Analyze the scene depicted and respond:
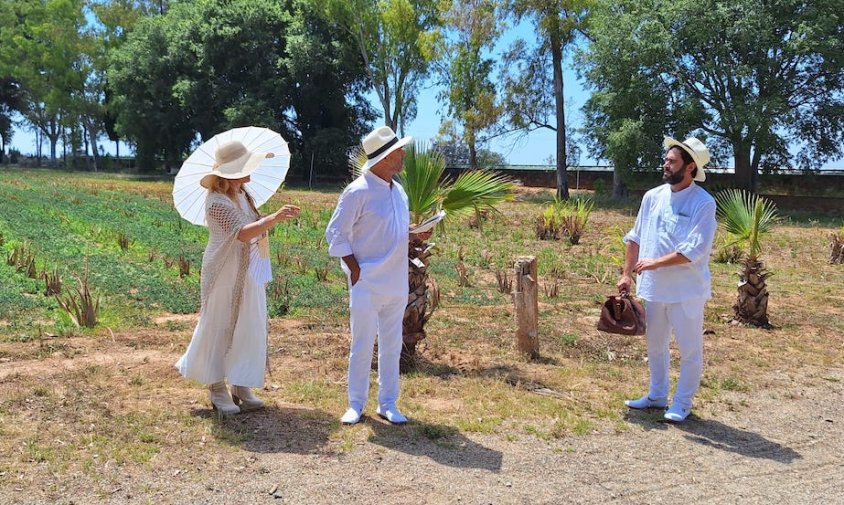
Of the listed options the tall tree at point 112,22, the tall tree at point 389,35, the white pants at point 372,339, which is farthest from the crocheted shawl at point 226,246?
the tall tree at point 112,22

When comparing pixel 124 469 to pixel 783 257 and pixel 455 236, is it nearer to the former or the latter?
pixel 455 236

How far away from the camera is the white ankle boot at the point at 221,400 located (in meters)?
4.89

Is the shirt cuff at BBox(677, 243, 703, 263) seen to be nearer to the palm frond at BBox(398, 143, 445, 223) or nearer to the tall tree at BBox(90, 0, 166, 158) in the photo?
the palm frond at BBox(398, 143, 445, 223)

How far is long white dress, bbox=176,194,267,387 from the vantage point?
4.73 meters

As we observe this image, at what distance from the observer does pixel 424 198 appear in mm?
6652

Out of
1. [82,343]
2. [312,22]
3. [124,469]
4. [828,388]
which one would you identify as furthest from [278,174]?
[312,22]

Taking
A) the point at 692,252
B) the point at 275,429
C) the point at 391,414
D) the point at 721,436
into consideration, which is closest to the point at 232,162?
the point at 275,429

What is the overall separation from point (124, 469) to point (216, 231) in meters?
1.47

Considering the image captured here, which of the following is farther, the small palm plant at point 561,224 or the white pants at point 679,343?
the small palm plant at point 561,224

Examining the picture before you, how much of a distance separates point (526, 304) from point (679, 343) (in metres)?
1.84

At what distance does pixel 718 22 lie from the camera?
875 inches

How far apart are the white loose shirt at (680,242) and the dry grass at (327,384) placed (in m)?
0.97

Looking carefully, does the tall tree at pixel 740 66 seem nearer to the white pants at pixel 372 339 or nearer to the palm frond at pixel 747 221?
the palm frond at pixel 747 221

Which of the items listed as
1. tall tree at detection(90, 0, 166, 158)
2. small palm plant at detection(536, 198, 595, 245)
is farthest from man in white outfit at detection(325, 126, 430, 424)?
tall tree at detection(90, 0, 166, 158)
